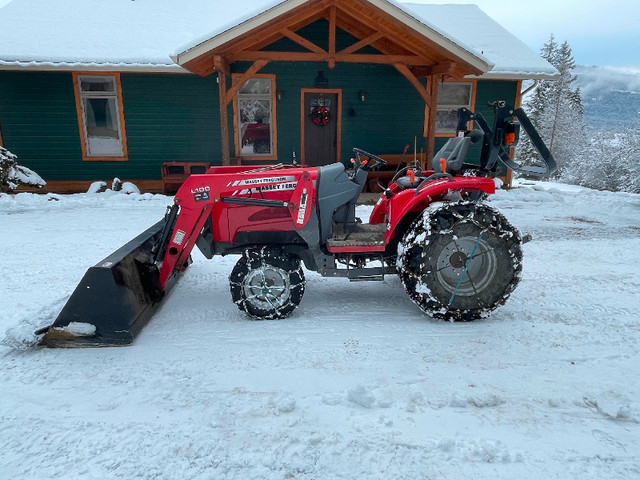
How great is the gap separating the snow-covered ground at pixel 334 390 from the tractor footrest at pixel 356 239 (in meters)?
0.55

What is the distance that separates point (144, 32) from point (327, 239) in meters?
10.0

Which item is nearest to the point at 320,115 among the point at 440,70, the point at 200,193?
the point at 440,70

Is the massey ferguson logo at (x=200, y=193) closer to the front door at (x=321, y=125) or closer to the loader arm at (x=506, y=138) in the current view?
the loader arm at (x=506, y=138)

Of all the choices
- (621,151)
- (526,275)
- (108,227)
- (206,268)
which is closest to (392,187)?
(526,275)

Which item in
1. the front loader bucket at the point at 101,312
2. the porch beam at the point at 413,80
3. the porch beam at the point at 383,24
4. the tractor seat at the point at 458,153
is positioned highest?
the porch beam at the point at 383,24

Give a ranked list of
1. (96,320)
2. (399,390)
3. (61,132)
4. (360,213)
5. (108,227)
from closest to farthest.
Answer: (399,390) → (96,320) → (108,227) → (360,213) → (61,132)

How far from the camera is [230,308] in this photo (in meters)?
3.66

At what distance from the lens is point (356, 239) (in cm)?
355

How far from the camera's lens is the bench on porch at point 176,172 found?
32.0 feet

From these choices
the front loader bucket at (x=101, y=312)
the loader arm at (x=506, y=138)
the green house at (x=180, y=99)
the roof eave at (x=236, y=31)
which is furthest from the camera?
the green house at (x=180, y=99)

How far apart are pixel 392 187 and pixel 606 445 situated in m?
2.73

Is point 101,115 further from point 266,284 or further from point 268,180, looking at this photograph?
point 266,284

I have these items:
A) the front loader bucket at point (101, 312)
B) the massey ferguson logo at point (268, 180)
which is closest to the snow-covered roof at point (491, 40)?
the massey ferguson logo at point (268, 180)

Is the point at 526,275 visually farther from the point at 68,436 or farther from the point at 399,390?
the point at 68,436
